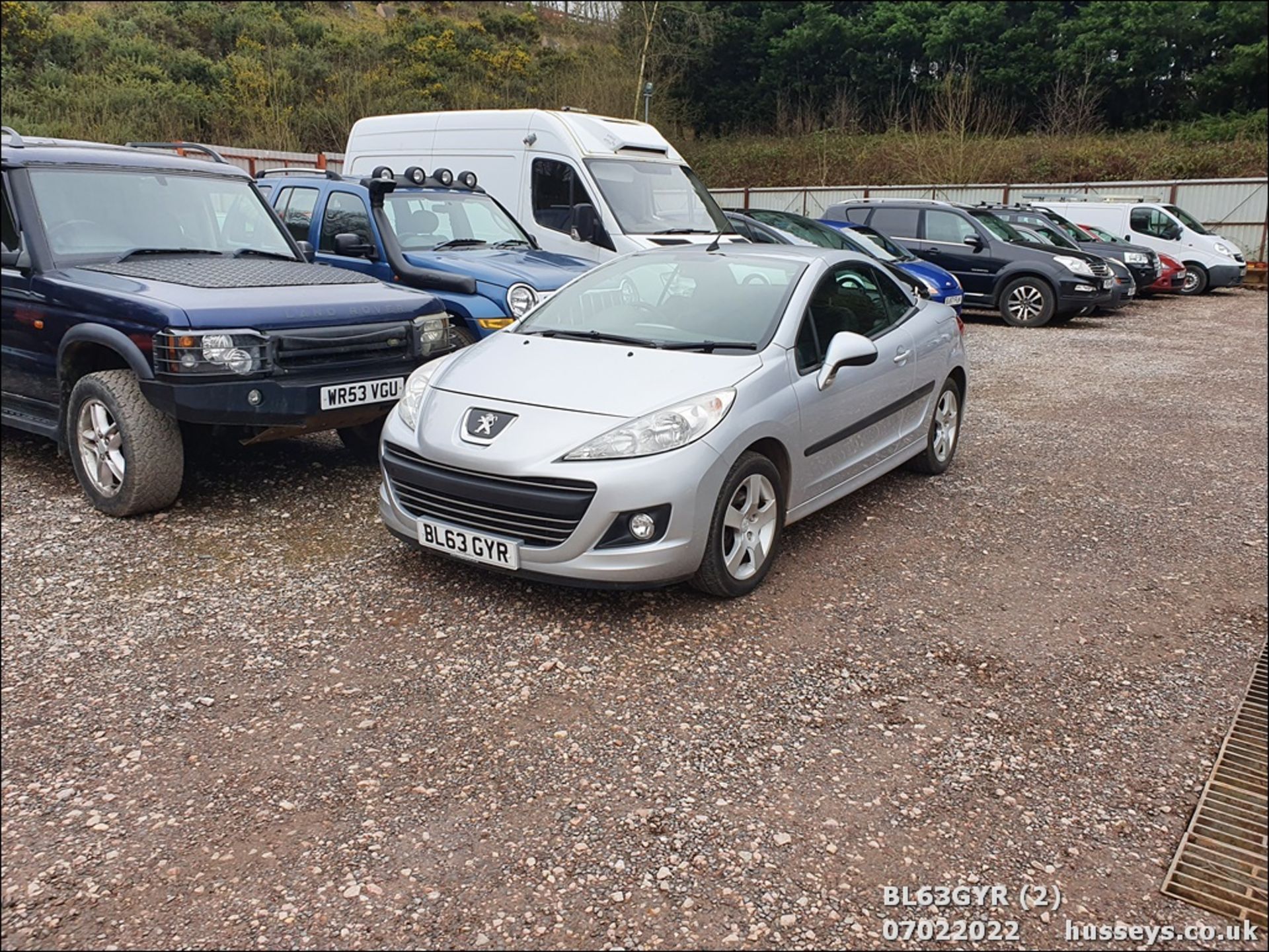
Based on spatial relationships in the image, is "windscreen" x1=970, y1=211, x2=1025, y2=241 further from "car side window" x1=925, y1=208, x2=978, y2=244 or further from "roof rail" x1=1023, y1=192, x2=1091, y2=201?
"roof rail" x1=1023, y1=192, x2=1091, y2=201

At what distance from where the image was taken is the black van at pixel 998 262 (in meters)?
14.7

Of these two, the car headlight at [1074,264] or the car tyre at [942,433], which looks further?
the car headlight at [1074,264]

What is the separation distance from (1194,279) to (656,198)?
14.0m

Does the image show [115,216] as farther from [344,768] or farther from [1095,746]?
[1095,746]

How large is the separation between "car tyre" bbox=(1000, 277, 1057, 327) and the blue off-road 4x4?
1117cm

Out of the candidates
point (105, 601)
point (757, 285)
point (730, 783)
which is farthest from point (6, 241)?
point (730, 783)

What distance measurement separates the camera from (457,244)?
8.27m

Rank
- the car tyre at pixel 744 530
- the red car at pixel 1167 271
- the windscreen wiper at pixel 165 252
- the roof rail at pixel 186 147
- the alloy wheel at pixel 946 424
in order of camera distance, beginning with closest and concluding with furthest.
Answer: the car tyre at pixel 744 530
the windscreen wiper at pixel 165 252
the alloy wheel at pixel 946 424
the roof rail at pixel 186 147
the red car at pixel 1167 271

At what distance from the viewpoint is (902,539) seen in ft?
17.5

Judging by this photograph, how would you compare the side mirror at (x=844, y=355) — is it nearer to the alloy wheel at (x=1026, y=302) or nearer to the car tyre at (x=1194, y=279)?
the alloy wheel at (x=1026, y=302)

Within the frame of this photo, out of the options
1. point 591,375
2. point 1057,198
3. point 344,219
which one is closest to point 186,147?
point 344,219

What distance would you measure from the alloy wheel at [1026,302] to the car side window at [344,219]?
409 inches

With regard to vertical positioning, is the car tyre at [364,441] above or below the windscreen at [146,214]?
below

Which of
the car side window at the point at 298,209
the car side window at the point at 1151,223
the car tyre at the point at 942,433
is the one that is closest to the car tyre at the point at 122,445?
the car side window at the point at 298,209
